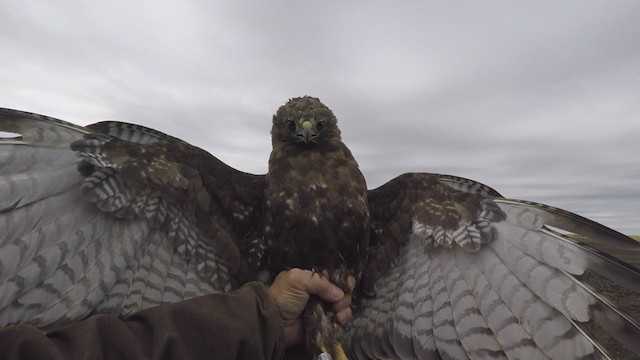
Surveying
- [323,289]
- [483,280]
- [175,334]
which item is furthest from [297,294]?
[483,280]

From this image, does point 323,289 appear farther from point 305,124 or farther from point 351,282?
point 305,124

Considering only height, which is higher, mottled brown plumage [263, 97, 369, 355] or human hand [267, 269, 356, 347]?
mottled brown plumage [263, 97, 369, 355]

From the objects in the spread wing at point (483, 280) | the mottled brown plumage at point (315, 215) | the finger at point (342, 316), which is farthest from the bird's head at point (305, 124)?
the finger at point (342, 316)

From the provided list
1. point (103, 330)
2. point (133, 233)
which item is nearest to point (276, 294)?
point (133, 233)

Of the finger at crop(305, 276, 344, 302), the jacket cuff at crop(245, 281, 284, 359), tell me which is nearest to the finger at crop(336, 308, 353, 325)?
the finger at crop(305, 276, 344, 302)

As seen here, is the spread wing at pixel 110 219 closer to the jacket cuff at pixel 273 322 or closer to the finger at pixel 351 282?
the finger at pixel 351 282

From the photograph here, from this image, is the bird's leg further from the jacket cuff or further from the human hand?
the jacket cuff

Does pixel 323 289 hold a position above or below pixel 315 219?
below
